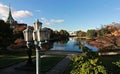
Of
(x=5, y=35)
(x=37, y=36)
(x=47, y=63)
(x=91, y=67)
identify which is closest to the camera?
(x=37, y=36)

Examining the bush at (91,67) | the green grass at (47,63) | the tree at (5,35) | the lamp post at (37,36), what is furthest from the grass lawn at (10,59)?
the lamp post at (37,36)

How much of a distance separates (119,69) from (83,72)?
1.95m

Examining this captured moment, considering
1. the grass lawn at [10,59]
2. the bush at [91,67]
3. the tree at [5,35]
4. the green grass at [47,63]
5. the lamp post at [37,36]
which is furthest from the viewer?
the tree at [5,35]

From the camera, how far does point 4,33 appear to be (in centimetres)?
4131

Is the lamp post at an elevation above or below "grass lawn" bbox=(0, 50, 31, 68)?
above

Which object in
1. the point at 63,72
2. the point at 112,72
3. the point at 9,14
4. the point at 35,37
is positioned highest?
the point at 9,14

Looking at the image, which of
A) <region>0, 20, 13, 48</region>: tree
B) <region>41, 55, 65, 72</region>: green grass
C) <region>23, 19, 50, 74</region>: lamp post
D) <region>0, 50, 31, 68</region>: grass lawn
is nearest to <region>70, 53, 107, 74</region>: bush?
<region>23, 19, 50, 74</region>: lamp post

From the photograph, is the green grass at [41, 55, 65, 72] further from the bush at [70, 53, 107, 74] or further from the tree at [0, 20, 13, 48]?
the tree at [0, 20, 13, 48]

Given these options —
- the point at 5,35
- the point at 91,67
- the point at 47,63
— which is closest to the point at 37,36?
the point at 91,67

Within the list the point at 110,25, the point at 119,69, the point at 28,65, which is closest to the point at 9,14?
the point at 110,25

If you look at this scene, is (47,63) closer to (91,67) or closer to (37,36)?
(91,67)

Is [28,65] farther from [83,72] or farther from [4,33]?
[4,33]

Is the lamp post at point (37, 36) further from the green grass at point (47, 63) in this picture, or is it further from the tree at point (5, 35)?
the tree at point (5, 35)

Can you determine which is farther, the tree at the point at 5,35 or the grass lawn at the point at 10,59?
the tree at the point at 5,35
